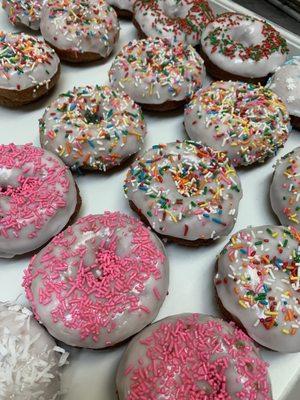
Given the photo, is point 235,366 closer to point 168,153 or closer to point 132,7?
point 168,153

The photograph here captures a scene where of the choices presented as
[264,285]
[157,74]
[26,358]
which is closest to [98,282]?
[26,358]

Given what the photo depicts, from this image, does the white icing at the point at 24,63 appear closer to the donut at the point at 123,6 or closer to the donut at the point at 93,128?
the donut at the point at 93,128

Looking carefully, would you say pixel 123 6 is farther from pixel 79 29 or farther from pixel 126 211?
pixel 126 211

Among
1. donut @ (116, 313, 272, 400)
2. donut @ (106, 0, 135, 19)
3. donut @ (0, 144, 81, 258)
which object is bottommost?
donut @ (0, 144, 81, 258)

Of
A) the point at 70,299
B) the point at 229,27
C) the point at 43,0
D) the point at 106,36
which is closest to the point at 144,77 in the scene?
the point at 106,36

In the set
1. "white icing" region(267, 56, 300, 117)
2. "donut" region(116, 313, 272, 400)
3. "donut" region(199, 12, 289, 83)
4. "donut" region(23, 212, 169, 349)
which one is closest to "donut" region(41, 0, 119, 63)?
"donut" region(199, 12, 289, 83)

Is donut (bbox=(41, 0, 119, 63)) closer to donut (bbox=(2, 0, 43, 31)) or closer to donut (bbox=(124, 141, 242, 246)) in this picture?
donut (bbox=(2, 0, 43, 31))
